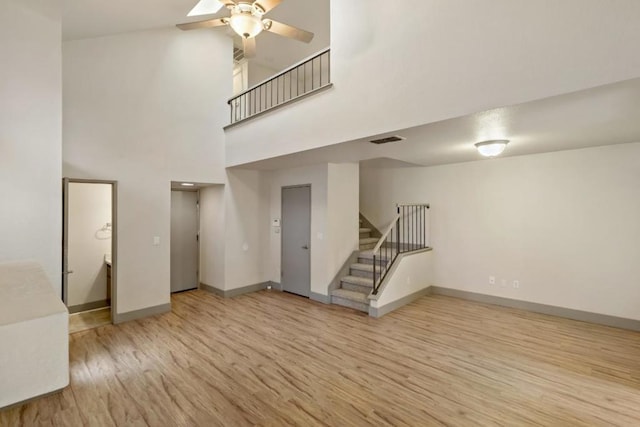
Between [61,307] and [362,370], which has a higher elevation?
[61,307]

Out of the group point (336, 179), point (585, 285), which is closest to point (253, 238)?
point (336, 179)

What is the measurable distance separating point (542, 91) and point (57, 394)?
501cm

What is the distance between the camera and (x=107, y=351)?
3.74 m

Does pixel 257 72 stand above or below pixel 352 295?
above

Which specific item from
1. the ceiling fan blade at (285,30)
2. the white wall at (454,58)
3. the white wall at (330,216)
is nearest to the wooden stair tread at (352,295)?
the white wall at (330,216)

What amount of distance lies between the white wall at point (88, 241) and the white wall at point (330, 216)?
11.5ft

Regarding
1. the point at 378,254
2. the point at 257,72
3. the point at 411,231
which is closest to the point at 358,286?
the point at 378,254

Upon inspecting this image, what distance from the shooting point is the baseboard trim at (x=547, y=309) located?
4.35 meters

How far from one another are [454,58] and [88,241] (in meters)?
6.21

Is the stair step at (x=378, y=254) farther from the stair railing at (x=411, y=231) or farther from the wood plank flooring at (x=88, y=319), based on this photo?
the wood plank flooring at (x=88, y=319)

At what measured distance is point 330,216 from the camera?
5578 millimetres

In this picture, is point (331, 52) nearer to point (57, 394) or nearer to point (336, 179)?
point (336, 179)

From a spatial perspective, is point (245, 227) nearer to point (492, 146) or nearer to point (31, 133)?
point (31, 133)

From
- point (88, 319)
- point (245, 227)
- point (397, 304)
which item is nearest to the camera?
point (88, 319)
